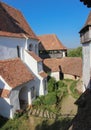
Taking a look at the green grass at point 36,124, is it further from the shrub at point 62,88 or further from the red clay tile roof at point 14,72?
the shrub at point 62,88

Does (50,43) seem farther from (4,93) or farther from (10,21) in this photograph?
(4,93)

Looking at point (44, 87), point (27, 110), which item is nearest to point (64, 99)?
point (44, 87)

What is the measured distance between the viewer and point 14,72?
75.0 feet

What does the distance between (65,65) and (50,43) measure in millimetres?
6734

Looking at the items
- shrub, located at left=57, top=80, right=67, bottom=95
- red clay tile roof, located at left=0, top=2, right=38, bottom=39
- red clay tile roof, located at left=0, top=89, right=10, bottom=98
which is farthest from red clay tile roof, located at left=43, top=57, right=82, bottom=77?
red clay tile roof, located at left=0, top=89, right=10, bottom=98

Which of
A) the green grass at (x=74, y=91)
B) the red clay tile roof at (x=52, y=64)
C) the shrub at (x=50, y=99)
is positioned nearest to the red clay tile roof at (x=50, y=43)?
the red clay tile roof at (x=52, y=64)

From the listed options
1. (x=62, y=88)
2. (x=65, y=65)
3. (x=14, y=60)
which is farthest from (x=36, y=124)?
(x=65, y=65)

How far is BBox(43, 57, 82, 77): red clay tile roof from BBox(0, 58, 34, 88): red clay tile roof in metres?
12.2

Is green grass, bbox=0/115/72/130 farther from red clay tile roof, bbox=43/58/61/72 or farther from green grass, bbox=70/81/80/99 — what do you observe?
red clay tile roof, bbox=43/58/61/72

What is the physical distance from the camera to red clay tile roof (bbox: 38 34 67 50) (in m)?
42.5

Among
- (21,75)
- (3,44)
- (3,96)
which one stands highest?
(3,44)

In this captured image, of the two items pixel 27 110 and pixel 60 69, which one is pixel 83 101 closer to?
pixel 27 110

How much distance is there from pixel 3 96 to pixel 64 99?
10202mm

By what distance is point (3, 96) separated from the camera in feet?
64.0
